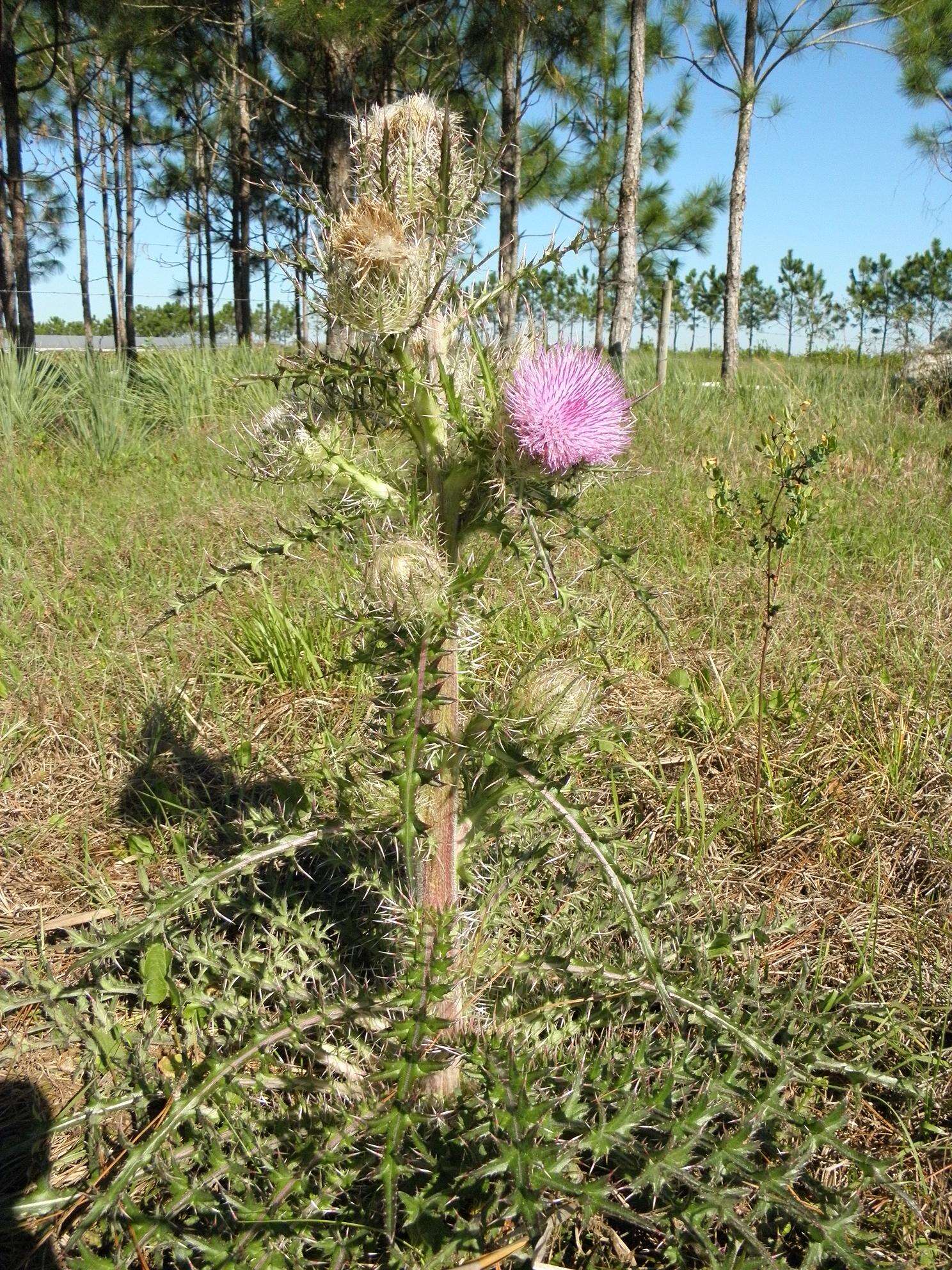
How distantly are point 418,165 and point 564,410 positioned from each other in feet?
1.38

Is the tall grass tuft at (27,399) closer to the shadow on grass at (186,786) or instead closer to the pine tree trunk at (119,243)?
the shadow on grass at (186,786)

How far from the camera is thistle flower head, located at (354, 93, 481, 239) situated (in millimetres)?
1219

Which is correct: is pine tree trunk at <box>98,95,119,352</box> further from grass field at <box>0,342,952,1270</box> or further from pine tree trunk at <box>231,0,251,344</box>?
grass field at <box>0,342,952,1270</box>

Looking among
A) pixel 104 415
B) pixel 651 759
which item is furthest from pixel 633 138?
pixel 651 759

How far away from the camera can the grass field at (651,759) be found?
1.62 meters

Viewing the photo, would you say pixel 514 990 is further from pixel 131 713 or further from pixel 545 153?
pixel 545 153

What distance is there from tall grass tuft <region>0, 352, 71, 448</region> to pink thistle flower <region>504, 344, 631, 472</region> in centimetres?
481

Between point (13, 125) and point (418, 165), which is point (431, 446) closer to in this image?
point (418, 165)

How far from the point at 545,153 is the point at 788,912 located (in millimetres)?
17564

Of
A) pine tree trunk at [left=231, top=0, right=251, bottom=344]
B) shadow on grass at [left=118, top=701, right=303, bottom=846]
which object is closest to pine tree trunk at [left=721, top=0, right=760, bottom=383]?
pine tree trunk at [left=231, top=0, right=251, bottom=344]

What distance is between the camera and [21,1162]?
1544 millimetres

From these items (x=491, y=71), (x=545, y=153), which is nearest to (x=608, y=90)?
(x=545, y=153)

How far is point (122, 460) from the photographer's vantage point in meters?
5.19

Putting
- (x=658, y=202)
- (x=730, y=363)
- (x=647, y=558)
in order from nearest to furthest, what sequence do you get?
(x=647, y=558) < (x=730, y=363) < (x=658, y=202)
